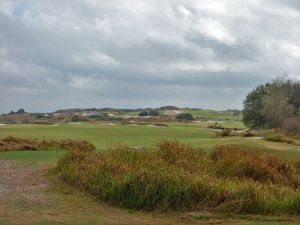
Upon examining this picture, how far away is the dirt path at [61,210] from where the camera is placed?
1300 centimetres

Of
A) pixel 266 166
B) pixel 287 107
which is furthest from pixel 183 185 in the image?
pixel 287 107

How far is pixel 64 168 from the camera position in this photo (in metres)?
19.9

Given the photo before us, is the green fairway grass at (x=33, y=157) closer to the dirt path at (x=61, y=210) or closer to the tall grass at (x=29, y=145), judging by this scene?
the tall grass at (x=29, y=145)

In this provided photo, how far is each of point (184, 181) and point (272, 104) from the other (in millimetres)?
74074

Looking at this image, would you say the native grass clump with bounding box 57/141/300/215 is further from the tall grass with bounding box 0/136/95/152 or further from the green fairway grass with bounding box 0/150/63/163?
the tall grass with bounding box 0/136/95/152

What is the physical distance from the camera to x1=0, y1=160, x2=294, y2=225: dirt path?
13000 mm

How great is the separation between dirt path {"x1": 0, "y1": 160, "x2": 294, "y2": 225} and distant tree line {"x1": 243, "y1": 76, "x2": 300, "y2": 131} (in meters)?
66.2

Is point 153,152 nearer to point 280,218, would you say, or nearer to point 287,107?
point 280,218

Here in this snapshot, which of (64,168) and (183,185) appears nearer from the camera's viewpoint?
(183,185)

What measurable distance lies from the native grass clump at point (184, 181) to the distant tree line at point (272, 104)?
203ft

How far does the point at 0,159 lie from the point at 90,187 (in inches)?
464

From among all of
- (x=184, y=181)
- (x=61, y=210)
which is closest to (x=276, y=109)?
(x=184, y=181)

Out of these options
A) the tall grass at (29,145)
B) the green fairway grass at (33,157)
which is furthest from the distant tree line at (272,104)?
the green fairway grass at (33,157)

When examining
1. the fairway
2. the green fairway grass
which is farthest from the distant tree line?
the green fairway grass
